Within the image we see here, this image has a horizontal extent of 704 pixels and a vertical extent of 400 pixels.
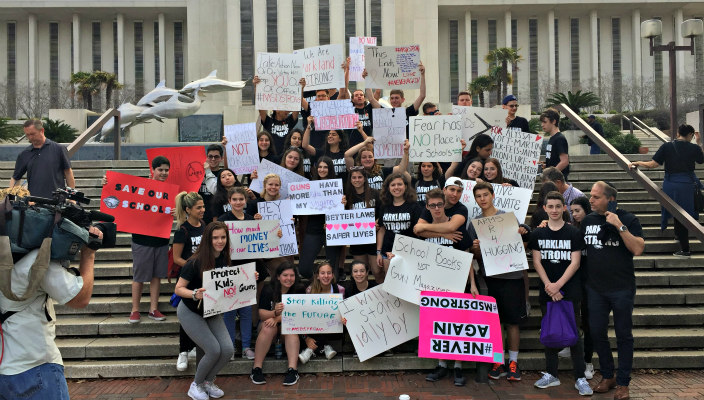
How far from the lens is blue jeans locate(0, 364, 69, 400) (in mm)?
3475

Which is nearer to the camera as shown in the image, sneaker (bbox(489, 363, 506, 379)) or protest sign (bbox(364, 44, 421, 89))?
sneaker (bbox(489, 363, 506, 379))

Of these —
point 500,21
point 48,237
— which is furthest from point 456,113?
point 500,21

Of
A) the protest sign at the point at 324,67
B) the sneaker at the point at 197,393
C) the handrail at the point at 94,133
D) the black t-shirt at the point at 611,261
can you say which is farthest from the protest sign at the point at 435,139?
the handrail at the point at 94,133

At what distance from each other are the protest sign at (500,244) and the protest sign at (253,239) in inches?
92.3

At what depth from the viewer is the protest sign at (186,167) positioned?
8969 millimetres

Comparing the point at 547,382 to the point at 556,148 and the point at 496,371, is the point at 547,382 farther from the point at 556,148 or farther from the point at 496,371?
the point at 556,148

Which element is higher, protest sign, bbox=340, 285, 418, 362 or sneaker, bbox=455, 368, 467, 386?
protest sign, bbox=340, 285, 418, 362

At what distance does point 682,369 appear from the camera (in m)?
6.98

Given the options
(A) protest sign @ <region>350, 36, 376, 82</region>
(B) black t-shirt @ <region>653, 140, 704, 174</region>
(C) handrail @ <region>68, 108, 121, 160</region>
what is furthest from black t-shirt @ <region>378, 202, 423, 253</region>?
(C) handrail @ <region>68, 108, 121, 160</region>

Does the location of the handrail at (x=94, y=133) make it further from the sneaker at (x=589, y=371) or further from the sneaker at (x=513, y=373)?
the sneaker at (x=589, y=371)

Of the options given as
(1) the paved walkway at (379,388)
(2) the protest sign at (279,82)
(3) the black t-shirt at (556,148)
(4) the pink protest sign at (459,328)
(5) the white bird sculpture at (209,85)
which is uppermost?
(5) the white bird sculpture at (209,85)

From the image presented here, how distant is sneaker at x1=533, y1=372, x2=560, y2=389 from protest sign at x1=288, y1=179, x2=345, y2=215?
309 centimetres

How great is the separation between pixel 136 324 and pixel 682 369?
6368 mm

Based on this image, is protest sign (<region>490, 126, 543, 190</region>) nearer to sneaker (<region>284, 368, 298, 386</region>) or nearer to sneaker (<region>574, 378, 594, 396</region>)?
sneaker (<region>574, 378, 594, 396</region>)
